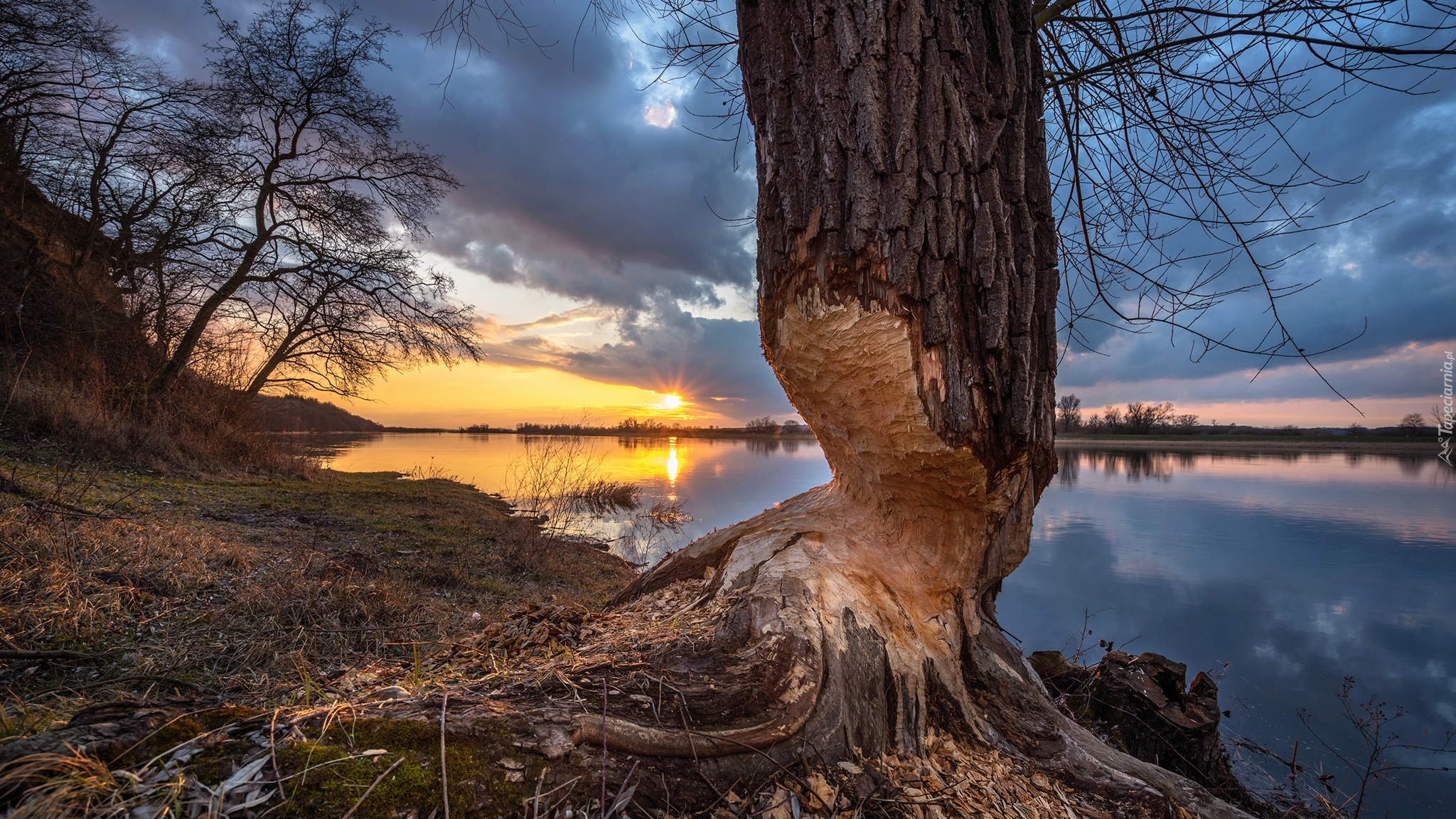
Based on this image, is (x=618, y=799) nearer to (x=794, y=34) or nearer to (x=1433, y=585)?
(x=794, y=34)

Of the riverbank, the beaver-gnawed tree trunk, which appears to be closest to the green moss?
the riverbank

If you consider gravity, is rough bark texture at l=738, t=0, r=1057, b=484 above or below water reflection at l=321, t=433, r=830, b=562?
above

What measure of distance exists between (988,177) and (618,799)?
2126 mm

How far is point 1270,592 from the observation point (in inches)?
305

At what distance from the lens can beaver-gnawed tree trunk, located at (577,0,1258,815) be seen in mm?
1838

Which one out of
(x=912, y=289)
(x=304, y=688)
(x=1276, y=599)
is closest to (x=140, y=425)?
(x=304, y=688)

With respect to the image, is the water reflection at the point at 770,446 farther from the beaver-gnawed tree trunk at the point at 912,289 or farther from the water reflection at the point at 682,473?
the beaver-gnawed tree trunk at the point at 912,289

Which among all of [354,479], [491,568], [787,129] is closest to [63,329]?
[354,479]

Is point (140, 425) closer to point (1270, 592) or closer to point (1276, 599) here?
point (1276, 599)

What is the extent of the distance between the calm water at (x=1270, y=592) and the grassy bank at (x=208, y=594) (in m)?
4.91

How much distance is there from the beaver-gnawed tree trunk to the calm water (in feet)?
14.9

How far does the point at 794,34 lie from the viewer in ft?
6.49

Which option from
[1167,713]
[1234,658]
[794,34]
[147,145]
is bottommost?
[1234,658]

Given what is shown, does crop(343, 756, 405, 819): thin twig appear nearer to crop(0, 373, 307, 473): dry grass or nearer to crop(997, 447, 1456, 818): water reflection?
crop(997, 447, 1456, 818): water reflection
